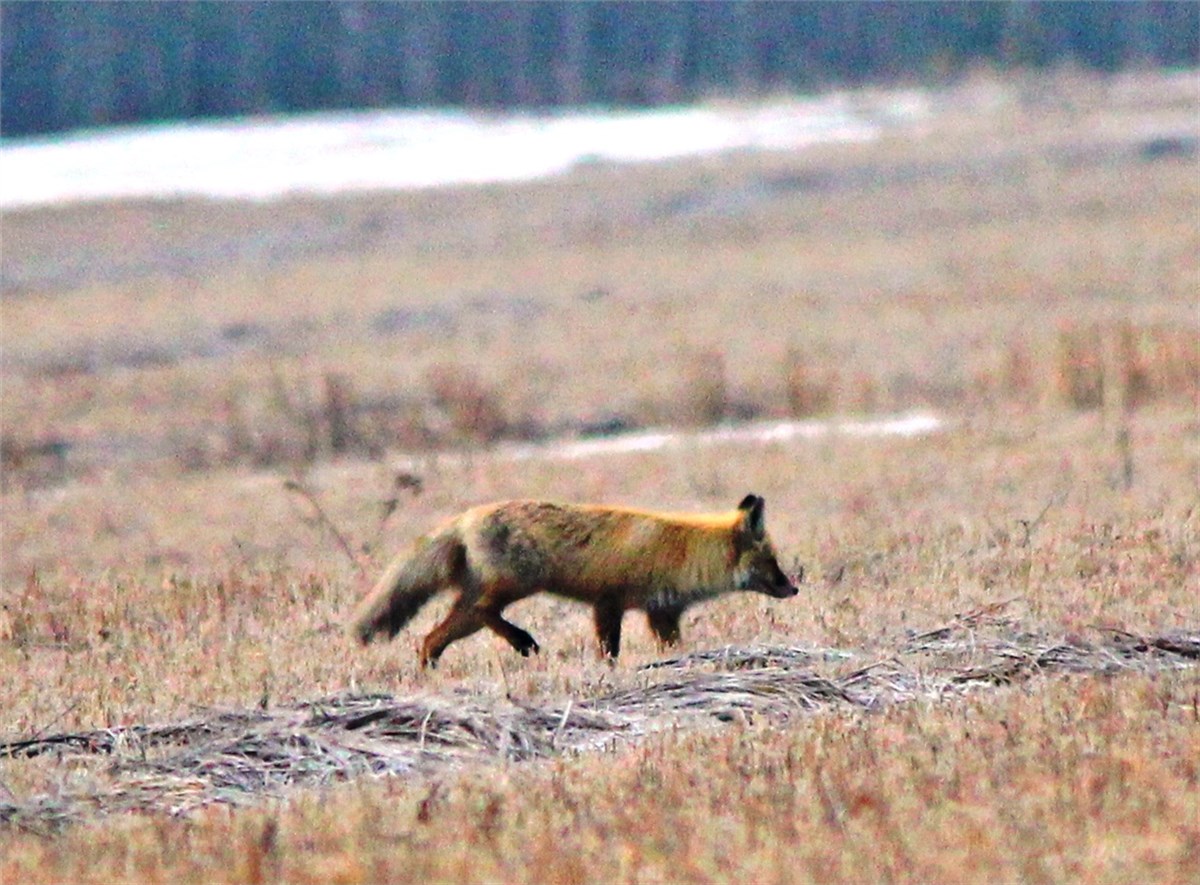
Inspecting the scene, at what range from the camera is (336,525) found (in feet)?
51.4

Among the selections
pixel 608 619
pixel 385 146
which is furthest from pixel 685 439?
pixel 385 146

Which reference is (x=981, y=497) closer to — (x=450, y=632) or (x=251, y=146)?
(x=450, y=632)

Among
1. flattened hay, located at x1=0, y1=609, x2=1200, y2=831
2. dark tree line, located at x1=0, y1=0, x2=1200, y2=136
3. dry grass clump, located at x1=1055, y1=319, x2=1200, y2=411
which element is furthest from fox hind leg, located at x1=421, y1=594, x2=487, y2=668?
dark tree line, located at x1=0, y1=0, x2=1200, y2=136

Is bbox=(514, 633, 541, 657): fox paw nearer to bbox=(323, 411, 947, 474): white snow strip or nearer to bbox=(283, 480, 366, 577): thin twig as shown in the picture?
bbox=(283, 480, 366, 577): thin twig

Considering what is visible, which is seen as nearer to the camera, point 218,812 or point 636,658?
point 218,812

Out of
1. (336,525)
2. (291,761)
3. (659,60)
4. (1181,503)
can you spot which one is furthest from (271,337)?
(659,60)

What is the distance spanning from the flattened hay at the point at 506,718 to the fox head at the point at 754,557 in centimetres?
103

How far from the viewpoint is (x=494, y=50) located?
49312 mm

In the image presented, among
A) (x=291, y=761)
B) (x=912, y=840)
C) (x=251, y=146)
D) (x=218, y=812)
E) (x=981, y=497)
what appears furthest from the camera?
(x=251, y=146)

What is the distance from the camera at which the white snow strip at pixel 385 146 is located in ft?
133

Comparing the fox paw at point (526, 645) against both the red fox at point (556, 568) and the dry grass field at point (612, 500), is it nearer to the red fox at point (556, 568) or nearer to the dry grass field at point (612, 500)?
the red fox at point (556, 568)

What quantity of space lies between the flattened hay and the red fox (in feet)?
2.57

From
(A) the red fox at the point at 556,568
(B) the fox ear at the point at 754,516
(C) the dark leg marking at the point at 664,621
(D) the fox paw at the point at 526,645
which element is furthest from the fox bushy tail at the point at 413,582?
(B) the fox ear at the point at 754,516

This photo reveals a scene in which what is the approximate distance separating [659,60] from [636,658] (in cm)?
4240
